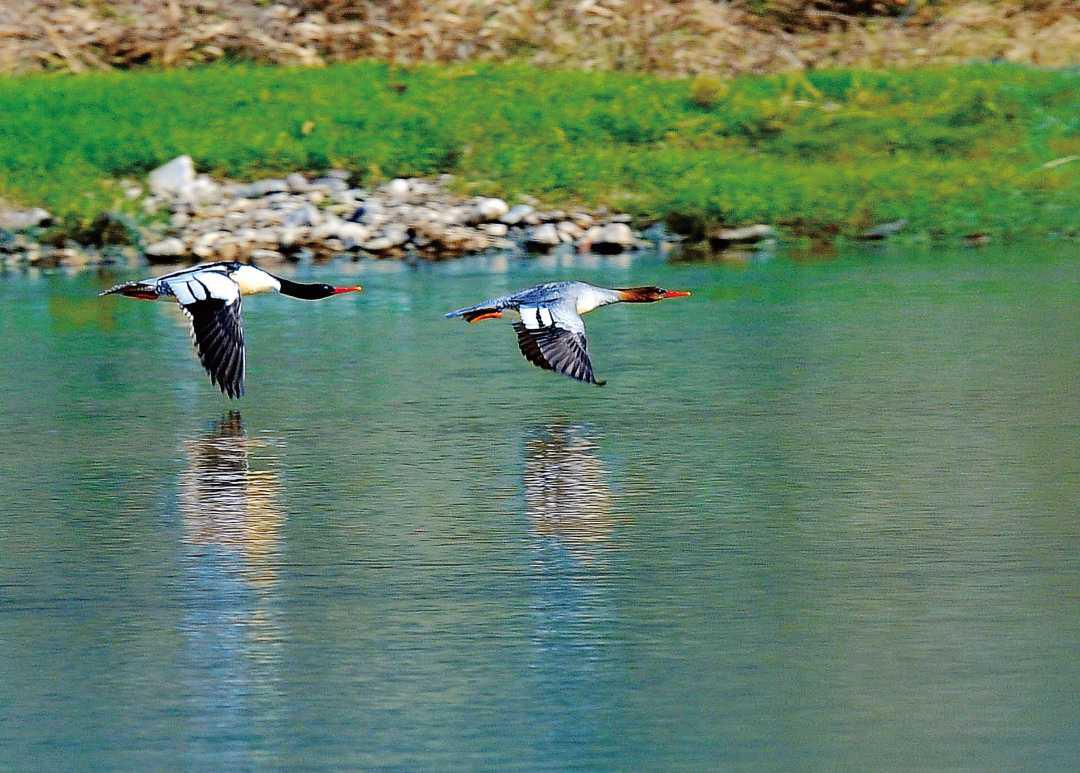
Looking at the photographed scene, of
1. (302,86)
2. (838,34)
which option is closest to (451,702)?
(302,86)

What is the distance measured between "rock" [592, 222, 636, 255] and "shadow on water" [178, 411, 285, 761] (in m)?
9.05

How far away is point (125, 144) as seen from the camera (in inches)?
869

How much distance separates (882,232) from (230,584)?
43.5 ft

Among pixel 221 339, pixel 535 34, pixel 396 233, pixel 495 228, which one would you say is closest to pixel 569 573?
pixel 221 339

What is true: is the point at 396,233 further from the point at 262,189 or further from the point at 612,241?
the point at 612,241

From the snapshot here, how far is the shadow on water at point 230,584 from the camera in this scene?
6898 mm

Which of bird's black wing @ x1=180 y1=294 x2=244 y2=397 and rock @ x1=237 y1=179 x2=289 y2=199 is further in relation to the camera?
rock @ x1=237 y1=179 x2=289 y2=199

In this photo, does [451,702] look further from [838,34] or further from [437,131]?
[838,34]

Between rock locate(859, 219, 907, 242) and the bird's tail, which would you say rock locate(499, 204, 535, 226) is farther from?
the bird's tail

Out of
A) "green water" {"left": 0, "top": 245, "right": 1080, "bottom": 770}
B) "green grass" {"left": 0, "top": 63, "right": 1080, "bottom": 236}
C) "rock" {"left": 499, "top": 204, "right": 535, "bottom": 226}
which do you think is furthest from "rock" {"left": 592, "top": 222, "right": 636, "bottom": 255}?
"green water" {"left": 0, "top": 245, "right": 1080, "bottom": 770}

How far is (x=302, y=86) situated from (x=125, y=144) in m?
2.13

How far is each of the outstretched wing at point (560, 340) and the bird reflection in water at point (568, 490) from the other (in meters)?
0.30

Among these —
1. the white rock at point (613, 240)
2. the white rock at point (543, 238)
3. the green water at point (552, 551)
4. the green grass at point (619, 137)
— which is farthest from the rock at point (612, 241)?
the green water at point (552, 551)

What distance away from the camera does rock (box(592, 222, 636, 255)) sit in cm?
2045
